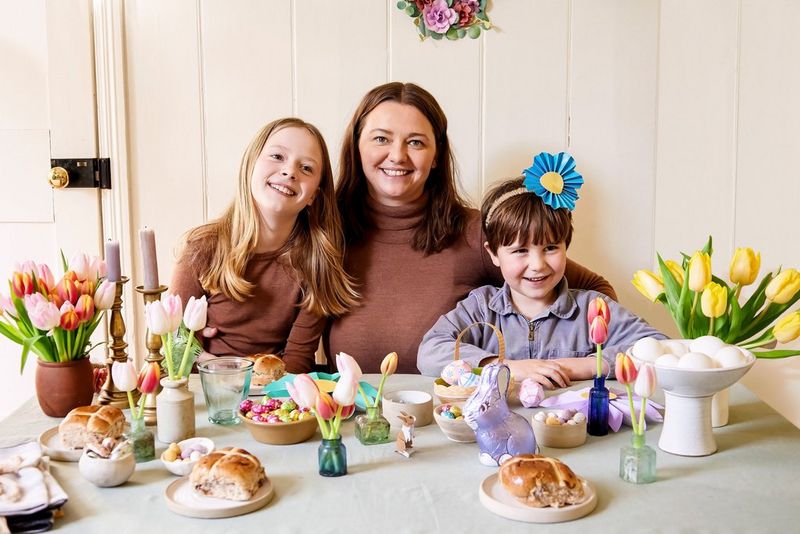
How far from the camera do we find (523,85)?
94.6 inches

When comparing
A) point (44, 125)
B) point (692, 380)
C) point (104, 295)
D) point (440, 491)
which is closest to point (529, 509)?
point (440, 491)

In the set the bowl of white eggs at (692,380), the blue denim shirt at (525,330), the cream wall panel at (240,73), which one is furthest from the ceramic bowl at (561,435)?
the cream wall panel at (240,73)

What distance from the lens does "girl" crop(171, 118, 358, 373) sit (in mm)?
2049

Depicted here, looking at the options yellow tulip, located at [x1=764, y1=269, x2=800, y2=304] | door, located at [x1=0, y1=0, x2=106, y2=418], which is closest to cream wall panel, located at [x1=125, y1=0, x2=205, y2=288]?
door, located at [x1=0, y1=0, x2=106, y2=418]

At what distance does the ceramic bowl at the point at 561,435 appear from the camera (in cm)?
132

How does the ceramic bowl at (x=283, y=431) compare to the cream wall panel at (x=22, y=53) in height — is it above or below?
below

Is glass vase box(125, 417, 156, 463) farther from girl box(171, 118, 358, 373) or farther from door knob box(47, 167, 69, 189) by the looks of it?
door knob box(47, 167, 69, 189)

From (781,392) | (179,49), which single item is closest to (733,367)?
(781,392)

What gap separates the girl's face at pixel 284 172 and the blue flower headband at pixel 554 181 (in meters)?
0.55

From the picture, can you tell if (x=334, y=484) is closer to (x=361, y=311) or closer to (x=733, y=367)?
(x=733, y=367)

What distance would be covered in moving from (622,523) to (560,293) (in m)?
0.95

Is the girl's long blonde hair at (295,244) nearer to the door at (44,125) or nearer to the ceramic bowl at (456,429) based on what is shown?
the door at (44,125)

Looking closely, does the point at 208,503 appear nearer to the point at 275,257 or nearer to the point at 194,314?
the point at 194,314

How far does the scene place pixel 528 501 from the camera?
3.56 feet
